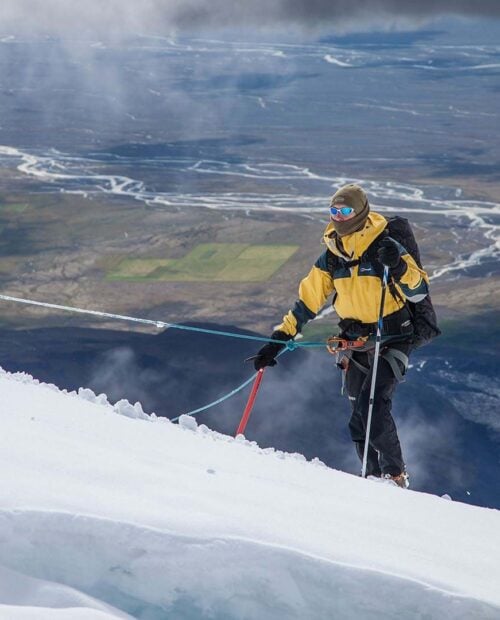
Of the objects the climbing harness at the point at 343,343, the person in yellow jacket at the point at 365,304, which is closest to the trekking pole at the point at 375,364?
the person in yellow jacket at the point at 365,304

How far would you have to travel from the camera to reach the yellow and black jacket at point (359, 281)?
8672 millimetres

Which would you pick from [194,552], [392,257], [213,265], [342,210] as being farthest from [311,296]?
[213,265]

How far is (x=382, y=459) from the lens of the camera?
920 cm

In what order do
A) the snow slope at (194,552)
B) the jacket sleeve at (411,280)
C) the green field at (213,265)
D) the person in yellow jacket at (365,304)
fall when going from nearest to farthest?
the snow slope at (194,552)
the jacket sleeve at (411,280)
the person in yellow jacket at (365,304)
the green field at (213,265)

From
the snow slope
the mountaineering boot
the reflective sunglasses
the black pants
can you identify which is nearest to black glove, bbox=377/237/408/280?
the reflective sunglasses

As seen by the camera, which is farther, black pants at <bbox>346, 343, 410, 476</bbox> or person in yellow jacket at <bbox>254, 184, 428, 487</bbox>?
black pants at <bbox>346, 343, 410, 476</bbox>

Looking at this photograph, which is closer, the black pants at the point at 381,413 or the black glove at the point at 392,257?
the black glove at the point at 392,257

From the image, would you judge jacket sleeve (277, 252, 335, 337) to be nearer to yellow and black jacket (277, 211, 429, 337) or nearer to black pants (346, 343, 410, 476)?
yellow and black jacket (277, 211, 429, 337)

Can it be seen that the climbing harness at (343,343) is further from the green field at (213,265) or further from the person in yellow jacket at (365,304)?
the green field at (213,265)

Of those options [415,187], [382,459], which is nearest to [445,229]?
[415,187]

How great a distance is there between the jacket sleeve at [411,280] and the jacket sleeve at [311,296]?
0.67 metres

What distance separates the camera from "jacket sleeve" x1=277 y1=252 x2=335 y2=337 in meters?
9.02

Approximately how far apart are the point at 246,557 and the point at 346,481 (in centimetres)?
294

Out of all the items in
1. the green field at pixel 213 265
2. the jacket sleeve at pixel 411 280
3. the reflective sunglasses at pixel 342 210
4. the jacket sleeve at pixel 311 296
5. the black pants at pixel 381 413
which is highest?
the reflective sunglasses at pixel 342 210
